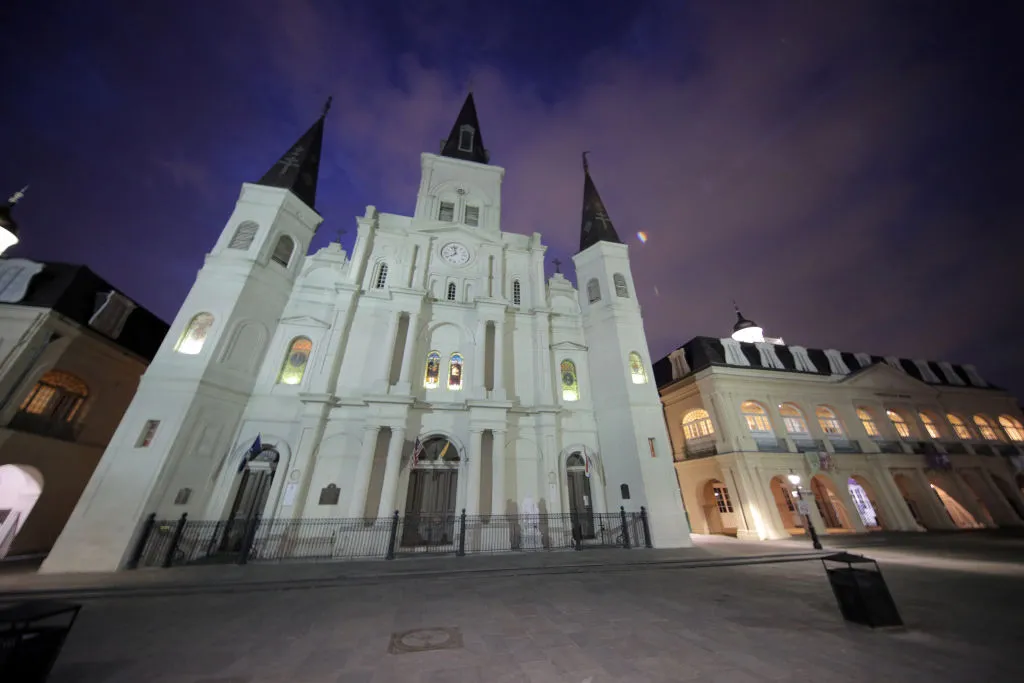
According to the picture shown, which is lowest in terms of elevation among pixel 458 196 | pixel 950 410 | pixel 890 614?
pixel 890 614

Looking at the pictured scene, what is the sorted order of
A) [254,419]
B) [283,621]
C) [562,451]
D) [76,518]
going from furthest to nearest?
[562,451], [254,419], [76,518], [283,621]

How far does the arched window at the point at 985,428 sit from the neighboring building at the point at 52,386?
51.9 meters

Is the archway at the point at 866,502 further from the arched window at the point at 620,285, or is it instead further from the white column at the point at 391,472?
the white column at the point at 391,472

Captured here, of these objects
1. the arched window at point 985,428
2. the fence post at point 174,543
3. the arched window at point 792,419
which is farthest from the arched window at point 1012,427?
the fence post at point 174,543

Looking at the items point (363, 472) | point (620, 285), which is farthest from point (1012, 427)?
point (363, 472)

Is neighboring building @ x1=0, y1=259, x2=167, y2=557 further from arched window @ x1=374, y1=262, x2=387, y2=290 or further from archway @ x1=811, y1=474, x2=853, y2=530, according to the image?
archway @ x1=811, y1=474, x2=853, y2=530

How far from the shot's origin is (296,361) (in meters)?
15.6

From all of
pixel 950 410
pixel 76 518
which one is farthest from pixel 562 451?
pixel 950 410

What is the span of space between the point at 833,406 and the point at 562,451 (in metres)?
18.7

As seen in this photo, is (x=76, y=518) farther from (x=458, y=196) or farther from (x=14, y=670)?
(x=458, y=196)

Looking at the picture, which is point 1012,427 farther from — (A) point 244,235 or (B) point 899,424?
(A) point 244,235

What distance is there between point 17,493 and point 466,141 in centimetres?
2969

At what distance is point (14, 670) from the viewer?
317cm

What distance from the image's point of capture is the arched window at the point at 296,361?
15.2 metres
